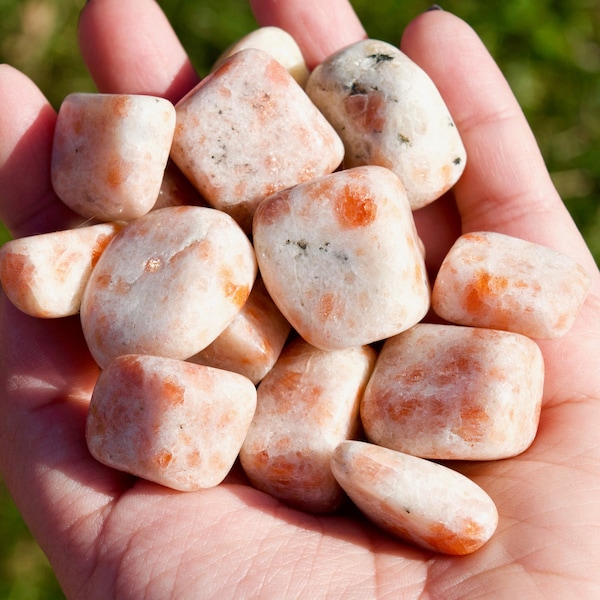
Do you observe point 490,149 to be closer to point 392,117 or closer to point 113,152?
point 392,117

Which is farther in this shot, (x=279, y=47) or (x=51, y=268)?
(x=279, y=47)

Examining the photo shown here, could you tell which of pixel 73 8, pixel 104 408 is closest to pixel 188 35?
pixel 73 8

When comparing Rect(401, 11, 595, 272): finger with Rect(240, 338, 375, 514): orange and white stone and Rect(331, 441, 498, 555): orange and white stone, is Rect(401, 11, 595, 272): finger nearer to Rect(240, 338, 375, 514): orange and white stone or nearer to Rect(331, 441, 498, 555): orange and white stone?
Rect(240, 338, 375, 514): orange and white stone

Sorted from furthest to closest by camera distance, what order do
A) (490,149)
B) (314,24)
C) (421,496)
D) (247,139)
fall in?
1. (314,24)
2. (490,149)
3. (247,139)
4. (421,496)

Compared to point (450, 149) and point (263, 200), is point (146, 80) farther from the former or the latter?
point (450, 149)

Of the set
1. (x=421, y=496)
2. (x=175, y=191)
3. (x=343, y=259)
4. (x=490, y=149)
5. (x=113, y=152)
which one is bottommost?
(x=421, y=496)

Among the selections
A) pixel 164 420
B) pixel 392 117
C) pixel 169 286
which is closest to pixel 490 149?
pixel 392 117

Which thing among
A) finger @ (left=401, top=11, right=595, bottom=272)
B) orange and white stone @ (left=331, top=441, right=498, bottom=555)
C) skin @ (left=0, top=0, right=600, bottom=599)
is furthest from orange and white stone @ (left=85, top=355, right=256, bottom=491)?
finger @ (left=401, top=11, right=595, bottom=272)
